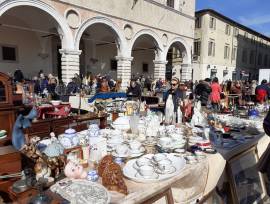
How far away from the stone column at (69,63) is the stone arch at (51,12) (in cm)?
29

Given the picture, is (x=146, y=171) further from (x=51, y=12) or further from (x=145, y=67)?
(x=145, y=67)

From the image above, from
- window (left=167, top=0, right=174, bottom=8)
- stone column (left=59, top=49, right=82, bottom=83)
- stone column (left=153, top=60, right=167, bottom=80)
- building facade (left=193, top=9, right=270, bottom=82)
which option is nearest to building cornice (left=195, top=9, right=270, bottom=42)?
building facade (left=193, top=9, right=270, bottom=82)

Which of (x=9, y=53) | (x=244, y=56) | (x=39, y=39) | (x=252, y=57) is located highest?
(x=252, y=57)

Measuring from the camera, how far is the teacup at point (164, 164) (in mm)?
1837

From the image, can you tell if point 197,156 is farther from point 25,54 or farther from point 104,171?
point 25,54

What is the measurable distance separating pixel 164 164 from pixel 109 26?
1266 cm

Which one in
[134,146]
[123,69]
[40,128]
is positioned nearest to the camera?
[134,146]

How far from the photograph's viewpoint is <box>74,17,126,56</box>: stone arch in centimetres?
1185

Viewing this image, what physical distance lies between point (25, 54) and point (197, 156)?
552 inches

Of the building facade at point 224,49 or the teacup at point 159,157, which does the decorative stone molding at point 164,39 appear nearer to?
the building facade at point 224,49

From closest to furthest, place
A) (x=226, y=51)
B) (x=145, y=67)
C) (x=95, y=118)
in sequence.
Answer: (x=95, y=118) → (x=145, y=67) → (x=226, y=51)

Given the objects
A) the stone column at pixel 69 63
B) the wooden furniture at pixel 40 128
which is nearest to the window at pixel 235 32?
the stone column at pixel 69 63

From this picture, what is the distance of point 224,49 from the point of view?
1139 inches

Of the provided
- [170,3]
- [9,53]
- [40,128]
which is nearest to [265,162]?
[40,128]
